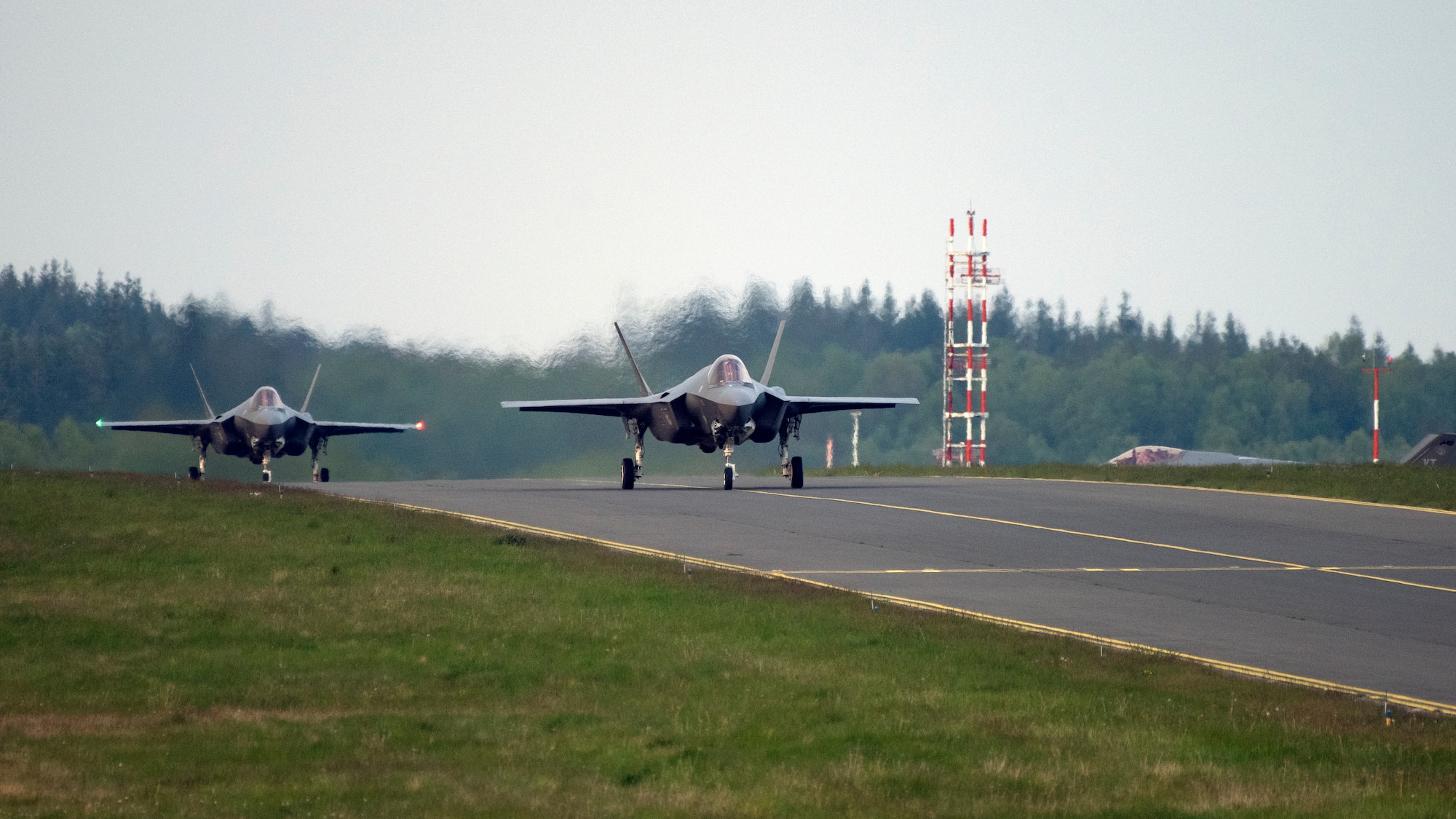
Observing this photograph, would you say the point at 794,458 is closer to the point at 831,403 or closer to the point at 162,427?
the point at 831,403

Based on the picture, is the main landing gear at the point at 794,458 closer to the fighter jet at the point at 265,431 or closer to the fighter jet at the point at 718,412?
the fighter jet at the point at 718,412

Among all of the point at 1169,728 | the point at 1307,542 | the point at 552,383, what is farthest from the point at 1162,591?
the point at 552,383

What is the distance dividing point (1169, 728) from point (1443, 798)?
7.39 feet

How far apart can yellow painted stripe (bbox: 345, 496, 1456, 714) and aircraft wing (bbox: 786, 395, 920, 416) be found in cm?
1192

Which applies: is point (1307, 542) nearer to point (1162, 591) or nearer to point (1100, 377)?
point (1162, 591)

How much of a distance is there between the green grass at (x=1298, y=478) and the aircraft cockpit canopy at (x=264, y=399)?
21.4m

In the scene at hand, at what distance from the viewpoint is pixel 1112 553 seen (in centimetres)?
2283

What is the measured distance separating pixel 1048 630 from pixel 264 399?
39194 mm

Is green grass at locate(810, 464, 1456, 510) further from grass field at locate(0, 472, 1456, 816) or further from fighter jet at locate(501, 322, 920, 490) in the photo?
grass field at locate(0, 472, 1456, 816)

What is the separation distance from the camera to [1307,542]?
24.4 m

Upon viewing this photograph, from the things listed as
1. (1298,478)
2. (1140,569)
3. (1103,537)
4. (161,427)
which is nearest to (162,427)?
(161,427)

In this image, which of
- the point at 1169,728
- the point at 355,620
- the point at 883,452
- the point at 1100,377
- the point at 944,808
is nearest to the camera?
the point at 944,808

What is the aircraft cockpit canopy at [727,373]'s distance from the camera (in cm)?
3303

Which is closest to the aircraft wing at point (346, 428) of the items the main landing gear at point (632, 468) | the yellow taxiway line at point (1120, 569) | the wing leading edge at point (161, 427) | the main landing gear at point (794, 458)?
the wing leading edge at point (161, 427)
